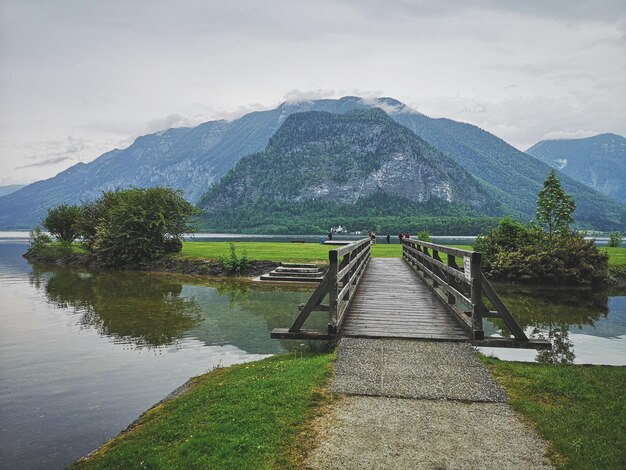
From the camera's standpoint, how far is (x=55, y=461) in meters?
6.74

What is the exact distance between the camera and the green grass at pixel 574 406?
16.2ft

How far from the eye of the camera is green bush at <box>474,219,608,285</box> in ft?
82.3

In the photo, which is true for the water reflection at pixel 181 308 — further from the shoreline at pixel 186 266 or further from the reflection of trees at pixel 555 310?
the reflection of trees at pixel 555 310

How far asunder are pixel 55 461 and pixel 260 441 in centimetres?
366

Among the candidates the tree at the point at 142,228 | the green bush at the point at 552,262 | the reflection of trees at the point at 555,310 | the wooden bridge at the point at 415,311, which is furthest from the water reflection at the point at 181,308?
the green bush at the point at 552,262

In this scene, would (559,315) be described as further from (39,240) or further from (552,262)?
(39,240)

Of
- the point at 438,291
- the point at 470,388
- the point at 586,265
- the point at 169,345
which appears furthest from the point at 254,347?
the point at 586,265

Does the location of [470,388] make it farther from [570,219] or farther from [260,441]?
[570,219]

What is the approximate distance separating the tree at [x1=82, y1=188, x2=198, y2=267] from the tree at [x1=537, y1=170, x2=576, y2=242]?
97.1 feet

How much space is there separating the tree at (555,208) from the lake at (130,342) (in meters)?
10.3

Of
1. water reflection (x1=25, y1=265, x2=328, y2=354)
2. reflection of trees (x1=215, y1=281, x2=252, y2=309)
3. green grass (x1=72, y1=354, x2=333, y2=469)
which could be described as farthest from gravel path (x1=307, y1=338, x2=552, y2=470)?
reflection of trees (x1=215, y1=281, x2=252, y2=309)

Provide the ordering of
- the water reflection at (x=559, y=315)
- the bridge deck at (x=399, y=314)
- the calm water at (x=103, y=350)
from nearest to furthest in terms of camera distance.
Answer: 1. the calm water at (x=103, y=350)
2. the bridge deck at (x=399, y=314)
3. the water reflection at (x=559, y=315)

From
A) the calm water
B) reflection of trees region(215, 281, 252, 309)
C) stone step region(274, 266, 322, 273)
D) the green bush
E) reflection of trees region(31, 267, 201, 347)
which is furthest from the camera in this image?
stone step region(274, 266, 322, 273)

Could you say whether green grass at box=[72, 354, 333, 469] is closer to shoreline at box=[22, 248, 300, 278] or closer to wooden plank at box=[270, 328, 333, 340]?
wooden plank at box=[270, 328, 333, 340]
